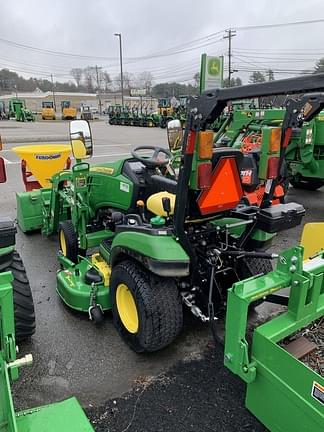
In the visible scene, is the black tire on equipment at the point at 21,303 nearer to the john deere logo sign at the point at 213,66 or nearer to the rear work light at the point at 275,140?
the rear work light at the point at 275,140

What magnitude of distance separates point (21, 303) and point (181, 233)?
3.95 feet

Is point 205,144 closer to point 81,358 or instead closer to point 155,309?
point 155,309

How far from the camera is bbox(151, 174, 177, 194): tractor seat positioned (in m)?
3.01

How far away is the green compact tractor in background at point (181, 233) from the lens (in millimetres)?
2297

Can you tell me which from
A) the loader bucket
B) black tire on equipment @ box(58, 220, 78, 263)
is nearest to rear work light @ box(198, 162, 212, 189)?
black tire on equipment @ box(58, 220, 78, 263)

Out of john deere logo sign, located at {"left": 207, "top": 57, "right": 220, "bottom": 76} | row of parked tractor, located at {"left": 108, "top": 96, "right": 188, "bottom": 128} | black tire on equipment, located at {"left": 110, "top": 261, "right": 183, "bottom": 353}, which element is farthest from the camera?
row of parked tractor, located at {"left": 108, "top": 96, "right": 188, "bottom": 128}

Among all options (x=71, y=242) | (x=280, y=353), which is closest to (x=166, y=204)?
(x=280, y=353)

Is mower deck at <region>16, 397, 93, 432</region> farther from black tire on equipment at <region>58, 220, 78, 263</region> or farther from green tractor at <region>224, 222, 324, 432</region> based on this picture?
black tire on equipment at <region>58, 220, 78, 263</region>

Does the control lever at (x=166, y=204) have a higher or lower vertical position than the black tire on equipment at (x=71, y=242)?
higher

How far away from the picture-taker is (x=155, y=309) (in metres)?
2.49

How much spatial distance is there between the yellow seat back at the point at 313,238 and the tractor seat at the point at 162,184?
1007 millimetres

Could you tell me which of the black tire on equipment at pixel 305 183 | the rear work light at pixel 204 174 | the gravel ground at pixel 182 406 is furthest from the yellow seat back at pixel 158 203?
the black tire on equipment at pixel 305 183

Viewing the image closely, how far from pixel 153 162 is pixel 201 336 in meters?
1.47

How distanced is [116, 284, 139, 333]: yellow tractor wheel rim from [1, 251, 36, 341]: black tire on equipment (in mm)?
627
